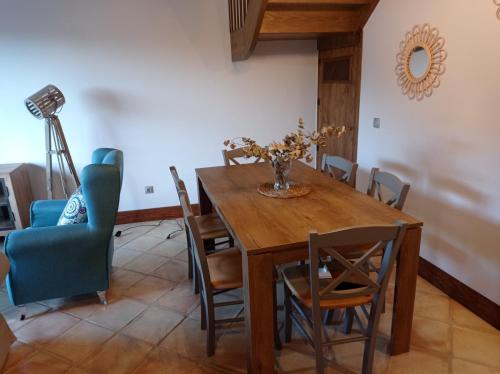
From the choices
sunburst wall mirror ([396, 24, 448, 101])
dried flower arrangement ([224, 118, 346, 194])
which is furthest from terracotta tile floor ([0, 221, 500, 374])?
sunburst wall mirror ([396, 24, 448, 101])

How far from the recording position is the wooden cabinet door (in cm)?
347

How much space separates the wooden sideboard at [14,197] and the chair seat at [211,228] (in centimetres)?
192

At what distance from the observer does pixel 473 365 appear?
6.29ft

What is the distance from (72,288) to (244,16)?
8.57ft

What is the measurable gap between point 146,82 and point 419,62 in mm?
2553

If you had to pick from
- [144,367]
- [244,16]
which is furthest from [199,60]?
[144,367]

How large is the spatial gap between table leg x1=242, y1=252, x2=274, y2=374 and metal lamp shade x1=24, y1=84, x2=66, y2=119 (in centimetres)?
254

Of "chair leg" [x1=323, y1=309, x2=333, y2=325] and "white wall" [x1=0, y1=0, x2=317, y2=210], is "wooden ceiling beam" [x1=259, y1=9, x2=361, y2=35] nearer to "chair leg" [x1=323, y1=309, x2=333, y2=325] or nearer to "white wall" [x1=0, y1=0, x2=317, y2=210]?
"white wall" [x1=0, y1=0, x2=317, y2=210]

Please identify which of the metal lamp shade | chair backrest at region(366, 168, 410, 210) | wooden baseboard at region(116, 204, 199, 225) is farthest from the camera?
wooden baseboard at region(116, 204, 199, 225)

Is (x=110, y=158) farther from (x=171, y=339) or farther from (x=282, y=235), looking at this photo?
(x=282, y=235)

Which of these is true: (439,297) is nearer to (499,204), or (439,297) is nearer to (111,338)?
(499,204)

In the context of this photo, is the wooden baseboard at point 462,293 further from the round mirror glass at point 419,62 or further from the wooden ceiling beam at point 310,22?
the wooden ceiling beam at point 310,22

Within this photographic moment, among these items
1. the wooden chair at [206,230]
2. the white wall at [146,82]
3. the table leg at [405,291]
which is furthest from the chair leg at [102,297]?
the table leg at [405,291]

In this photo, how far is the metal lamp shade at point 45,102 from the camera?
10.2ft
